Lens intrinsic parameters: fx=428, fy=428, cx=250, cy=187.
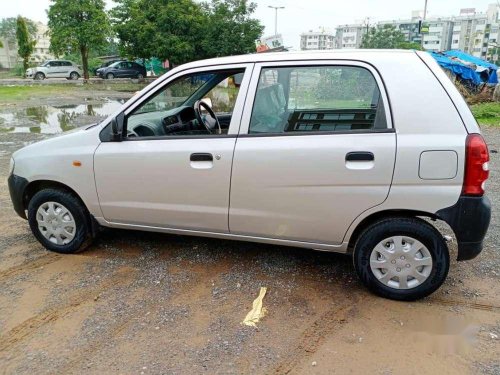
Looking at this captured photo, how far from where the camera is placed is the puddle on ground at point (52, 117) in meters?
12.0

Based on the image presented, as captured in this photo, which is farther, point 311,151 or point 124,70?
point 124,70

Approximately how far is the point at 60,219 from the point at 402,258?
118 inches

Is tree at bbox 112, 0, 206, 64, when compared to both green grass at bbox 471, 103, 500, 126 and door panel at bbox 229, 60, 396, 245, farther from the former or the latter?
door panel at bbox 229, 60, 396, 245

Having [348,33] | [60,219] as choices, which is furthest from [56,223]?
[348,33]

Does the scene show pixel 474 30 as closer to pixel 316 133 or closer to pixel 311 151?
pixel 316 133

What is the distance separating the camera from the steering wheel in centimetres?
426

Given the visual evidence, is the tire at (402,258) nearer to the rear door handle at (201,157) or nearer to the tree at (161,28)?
the rear door handle at (201,157)

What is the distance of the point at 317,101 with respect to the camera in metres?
3.36

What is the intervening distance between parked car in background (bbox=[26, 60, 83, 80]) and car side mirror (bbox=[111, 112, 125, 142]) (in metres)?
34.8

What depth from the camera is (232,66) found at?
11.4 feet

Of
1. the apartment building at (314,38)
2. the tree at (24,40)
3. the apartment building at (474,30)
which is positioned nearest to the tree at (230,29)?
the tree at (24,40)

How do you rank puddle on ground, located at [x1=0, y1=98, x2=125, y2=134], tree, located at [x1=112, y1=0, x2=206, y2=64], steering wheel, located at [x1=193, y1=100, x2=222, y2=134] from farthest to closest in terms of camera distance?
tree, located at [x1=112, y1=0, x2=206, y2=64]
puddle on ground, located at [x1=0, y1=98, x2=125, y2=134]
steering wheel, located at [x1=193, y1=100, x2=222, y2=134]

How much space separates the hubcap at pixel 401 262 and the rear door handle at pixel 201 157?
4.70ft

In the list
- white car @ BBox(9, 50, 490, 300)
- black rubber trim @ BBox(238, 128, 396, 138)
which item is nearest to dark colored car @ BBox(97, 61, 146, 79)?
white car @ BBox(9, 50, 490, 300)
